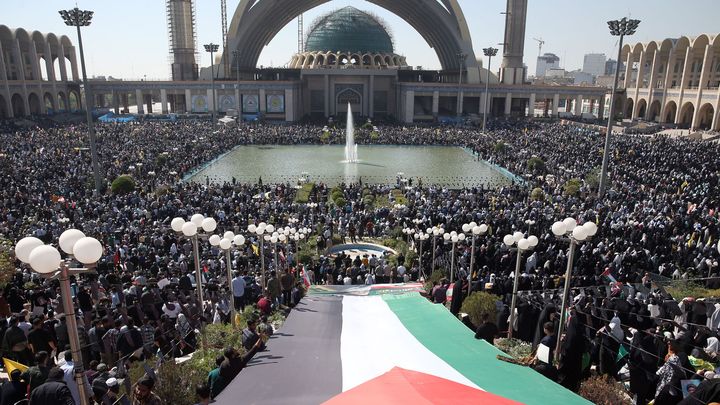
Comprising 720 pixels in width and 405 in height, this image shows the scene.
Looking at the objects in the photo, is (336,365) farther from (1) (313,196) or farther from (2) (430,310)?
(1) (313,196)

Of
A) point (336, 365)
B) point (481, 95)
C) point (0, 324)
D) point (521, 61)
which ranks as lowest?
point (0, 324)

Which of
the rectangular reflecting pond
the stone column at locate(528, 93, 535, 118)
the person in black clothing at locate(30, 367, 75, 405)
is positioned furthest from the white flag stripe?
the stone column at locate(528, 93, 535, 118)

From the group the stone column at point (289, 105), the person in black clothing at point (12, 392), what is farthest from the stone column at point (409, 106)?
the person in black clothing at point (12, 392)

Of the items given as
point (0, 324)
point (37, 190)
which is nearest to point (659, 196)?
point (0, 324)

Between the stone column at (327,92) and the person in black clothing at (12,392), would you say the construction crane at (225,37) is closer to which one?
the stone column at (327,92)

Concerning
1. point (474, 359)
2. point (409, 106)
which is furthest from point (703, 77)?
point (474, 359)

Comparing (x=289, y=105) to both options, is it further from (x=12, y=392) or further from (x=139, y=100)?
(x=12, y=392)
